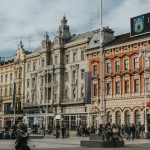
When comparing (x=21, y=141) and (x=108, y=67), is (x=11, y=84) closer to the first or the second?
(x=108, y=67)

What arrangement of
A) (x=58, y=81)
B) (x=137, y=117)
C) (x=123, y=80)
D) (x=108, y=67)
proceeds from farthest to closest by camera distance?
1. (x=58, y=81)
2. (x=108, y=67)
3. (x=123, y=80)
4. (x=137, y=117)

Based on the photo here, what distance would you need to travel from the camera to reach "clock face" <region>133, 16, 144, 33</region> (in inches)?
2473

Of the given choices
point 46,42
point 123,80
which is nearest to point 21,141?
point 123,80

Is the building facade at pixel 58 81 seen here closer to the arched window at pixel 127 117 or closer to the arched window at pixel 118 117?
the arched window at pixel 118 117

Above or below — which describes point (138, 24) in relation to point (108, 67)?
above

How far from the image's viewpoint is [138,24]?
63.7m

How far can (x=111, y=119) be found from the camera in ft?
213

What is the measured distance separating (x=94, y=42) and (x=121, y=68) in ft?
27.9

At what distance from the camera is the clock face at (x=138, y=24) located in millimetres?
62812

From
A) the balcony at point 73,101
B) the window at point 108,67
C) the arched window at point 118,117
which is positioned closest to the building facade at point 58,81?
the balcony at point 73,101

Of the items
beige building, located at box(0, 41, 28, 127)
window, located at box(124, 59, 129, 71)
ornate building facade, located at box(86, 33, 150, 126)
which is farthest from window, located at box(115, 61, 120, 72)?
beige building, located at box(0, 41, 28, 127)

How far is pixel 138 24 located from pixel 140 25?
1.78 ft

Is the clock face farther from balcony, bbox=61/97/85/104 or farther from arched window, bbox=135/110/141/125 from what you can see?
balcony, bbox=61/97/85/104

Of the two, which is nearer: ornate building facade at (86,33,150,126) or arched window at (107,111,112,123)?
ornate building facade at (86,33,150,126)
